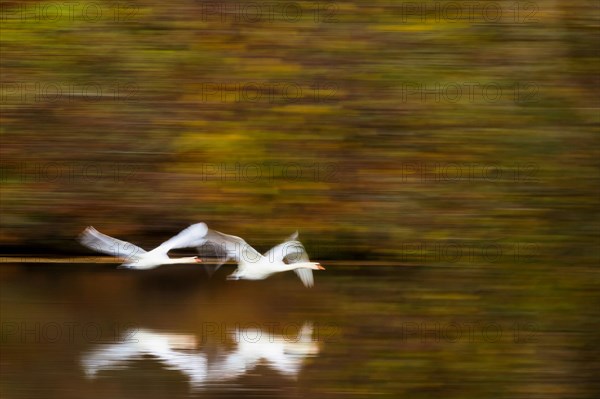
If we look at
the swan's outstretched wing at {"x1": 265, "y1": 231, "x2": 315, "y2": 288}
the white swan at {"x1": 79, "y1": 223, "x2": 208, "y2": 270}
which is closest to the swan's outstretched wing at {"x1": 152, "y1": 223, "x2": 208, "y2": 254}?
the white swan at {"x1": 79, "y1": 223, "x2": 208, "y2": 270}

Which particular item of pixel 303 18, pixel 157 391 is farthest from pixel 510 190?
pixel 157 391

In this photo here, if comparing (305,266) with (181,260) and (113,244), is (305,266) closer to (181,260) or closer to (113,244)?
(181,260)

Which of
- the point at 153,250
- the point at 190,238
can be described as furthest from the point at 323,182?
the point at 153,250

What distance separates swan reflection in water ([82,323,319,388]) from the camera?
2.76 metres

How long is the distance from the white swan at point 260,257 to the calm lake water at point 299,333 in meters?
0.05

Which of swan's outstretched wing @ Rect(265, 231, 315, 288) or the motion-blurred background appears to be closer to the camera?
the motion-blurred background

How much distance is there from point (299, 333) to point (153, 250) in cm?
54

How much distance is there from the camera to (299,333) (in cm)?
280

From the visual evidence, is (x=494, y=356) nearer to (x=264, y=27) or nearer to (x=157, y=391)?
(x=157, y=391)

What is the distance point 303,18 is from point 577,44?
872 mm

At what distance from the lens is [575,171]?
2658 mm

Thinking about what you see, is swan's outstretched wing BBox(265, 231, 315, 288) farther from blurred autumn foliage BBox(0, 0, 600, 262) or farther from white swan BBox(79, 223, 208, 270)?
white swan BBox(79, 223, 208, 270)

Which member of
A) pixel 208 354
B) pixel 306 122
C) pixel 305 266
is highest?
pixel 306 122

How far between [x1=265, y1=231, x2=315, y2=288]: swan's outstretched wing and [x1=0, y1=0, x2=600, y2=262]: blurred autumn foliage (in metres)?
0.03
